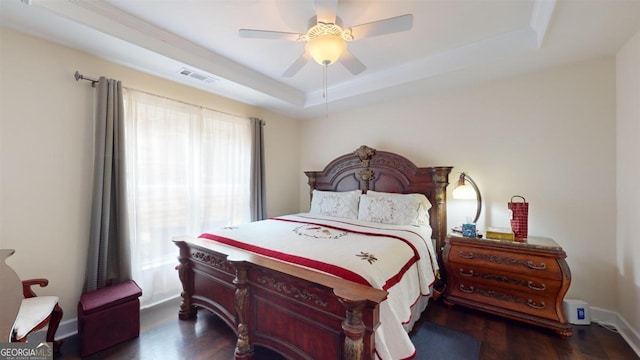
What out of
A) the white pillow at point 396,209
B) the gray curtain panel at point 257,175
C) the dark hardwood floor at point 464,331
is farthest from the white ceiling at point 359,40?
the dark hardwood floor at point 464,331

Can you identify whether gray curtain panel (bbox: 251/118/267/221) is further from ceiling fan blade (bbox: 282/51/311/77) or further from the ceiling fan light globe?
the ceiling fan light globe

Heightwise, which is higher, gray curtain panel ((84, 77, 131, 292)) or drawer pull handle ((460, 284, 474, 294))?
gray curtain panel ((84, 77, 131, 292))

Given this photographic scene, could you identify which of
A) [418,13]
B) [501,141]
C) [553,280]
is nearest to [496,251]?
[553,280]

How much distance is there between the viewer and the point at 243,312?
70.6 inches

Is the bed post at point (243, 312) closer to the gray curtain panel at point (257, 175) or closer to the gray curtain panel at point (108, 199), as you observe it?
the gray curtain panel at point (108, 199)

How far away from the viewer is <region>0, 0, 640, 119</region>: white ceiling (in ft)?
5.93

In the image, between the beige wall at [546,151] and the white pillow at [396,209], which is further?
the white pillow at [396,209]

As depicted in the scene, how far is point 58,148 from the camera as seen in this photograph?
2096 mm

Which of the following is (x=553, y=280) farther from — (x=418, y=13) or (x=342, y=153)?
(x=342, y=153)

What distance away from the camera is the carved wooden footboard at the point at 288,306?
128 centimetres

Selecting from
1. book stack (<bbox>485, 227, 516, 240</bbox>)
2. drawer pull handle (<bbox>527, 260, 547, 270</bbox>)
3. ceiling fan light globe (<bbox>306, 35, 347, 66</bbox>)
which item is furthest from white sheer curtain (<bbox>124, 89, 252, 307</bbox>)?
drawer pull handle (<bbox>527, 260, 547, 270</bbox>)

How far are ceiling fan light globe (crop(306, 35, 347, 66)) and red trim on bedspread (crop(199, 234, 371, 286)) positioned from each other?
4.78 ft

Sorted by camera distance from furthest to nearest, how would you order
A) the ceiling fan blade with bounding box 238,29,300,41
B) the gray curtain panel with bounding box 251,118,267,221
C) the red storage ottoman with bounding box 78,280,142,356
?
the gray curtain panel with bounding box 251,118,267,221 → the red storage ottoman with bounding box 78,280,142,356 → the ceiling fan blade with bounding box 238,29,300,41

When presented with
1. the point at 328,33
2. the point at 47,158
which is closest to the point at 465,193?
the point at 328,33
